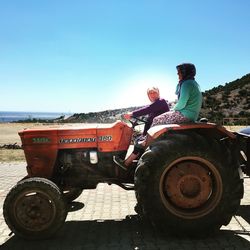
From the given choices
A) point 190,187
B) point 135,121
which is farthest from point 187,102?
point 190,187

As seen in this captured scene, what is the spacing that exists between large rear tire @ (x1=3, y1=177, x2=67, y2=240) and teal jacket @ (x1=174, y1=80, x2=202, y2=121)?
1.91 m

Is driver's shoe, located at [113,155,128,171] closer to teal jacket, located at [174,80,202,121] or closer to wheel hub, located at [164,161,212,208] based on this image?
wheel hub, located at [164,161,212,208]

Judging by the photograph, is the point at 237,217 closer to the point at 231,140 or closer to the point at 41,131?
the point at 231,140

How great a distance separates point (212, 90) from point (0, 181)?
1736 inches

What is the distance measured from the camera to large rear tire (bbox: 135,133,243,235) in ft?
17.7

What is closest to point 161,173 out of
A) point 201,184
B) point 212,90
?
point 201,184

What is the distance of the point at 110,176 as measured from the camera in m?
6.36

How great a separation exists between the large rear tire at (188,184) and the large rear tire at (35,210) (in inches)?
41.3

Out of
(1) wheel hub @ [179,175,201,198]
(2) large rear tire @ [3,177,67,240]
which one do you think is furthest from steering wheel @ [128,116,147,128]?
(2) large rear tire @ [3,177,67,240]

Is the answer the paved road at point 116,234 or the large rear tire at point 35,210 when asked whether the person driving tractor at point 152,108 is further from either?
the large rear tire at point 35,210

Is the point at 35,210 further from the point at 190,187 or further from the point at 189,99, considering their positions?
the point at 189,99

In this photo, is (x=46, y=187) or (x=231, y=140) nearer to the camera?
(x=46, y=187)

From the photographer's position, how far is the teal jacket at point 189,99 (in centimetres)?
574

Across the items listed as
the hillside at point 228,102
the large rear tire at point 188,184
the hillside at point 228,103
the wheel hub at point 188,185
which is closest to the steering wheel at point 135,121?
the large rear tire at point 188,184
